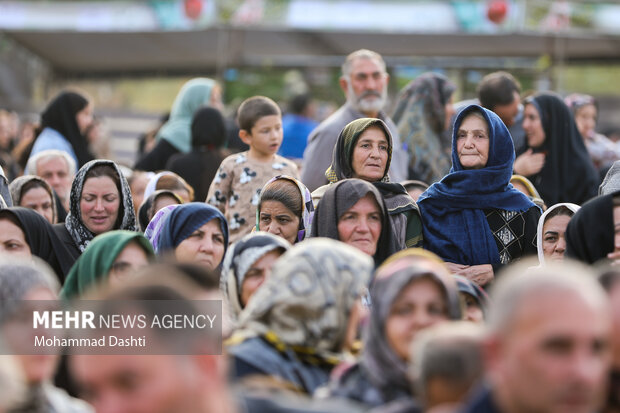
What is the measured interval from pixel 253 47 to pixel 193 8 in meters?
2.13

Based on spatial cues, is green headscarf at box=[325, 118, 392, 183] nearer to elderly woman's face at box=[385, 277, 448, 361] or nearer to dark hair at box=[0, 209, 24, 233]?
dark hair at box=[0, 209, 24, 233]

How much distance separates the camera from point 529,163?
7.93 metres

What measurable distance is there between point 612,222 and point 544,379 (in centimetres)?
238

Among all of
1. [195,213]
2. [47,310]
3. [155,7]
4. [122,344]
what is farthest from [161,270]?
[155,7]

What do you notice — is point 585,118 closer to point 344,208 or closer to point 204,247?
point 344,208

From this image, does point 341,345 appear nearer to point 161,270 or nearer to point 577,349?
point 161,270

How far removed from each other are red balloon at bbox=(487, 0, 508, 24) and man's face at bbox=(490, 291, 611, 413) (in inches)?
483

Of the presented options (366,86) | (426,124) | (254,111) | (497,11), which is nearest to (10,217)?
(254,111)

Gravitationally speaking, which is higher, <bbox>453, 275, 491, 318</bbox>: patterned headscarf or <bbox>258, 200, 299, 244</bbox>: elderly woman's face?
<bbox>258, 200, 299, 244</bbox>: elderly woman's face

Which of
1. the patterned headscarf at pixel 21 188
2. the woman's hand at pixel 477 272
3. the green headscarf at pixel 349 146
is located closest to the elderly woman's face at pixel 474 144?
the green headscarf at pixel 349 146

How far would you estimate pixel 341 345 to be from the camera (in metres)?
3.95

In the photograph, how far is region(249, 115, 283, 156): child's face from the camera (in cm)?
752

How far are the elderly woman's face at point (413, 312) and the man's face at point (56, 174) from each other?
4.84 meters

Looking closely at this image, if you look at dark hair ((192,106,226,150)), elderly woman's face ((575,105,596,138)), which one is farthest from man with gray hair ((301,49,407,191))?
elderly woman's face ((575,105,596,138))
